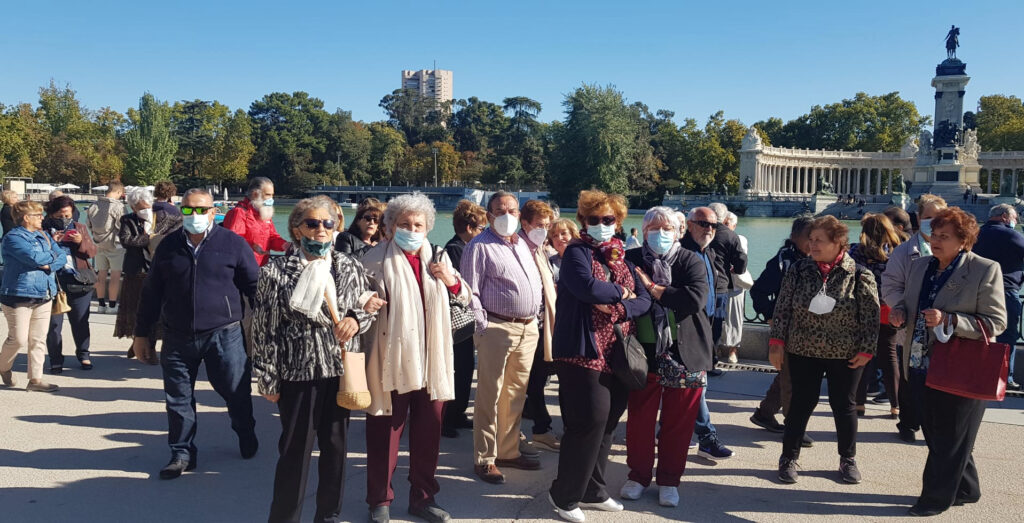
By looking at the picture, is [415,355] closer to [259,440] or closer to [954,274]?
[259,440]

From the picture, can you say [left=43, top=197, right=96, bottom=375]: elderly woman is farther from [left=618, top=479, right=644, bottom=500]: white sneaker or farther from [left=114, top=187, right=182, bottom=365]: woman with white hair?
[left=618, top=479, right=644, bottom=500]: white sneaker

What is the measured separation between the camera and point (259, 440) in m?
5.40

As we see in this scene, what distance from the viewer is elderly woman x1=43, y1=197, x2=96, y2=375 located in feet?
23.6

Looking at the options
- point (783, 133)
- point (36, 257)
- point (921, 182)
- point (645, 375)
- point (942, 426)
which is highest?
point (783, 133)

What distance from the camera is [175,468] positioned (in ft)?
15.1

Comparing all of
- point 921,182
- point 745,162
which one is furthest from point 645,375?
point 745,162

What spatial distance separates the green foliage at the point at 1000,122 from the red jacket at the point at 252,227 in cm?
8690

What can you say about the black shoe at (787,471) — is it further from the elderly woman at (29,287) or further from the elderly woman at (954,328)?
the elderly woman at (29,287)

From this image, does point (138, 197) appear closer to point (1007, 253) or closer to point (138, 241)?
point (138, 241)

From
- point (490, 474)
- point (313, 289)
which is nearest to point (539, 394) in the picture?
point (490, 474)

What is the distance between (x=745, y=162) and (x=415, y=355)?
76.9 m

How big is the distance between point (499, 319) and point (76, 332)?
5.18 meters

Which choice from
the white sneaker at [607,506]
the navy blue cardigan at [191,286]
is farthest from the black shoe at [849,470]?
the navy blue cardigan at [191,286]

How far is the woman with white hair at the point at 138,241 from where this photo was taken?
6.98 metres
